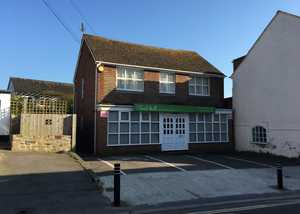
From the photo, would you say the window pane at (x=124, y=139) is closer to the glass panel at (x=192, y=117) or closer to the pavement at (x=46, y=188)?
the pavement at (x=46, y=188)

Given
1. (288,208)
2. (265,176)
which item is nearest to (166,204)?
(288,208)

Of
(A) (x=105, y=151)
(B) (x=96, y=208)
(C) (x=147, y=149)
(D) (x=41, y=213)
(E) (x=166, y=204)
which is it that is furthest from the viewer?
(C) (x=147, y=149)

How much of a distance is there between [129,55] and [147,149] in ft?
21.8

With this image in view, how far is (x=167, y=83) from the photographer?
22.5 m

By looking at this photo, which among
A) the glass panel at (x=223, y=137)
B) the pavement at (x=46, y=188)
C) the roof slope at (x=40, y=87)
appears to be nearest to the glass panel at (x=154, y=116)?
the glass panel at (x=223, y=137)

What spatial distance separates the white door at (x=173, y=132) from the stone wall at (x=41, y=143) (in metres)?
6.04

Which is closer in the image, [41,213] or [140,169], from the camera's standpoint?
[41,213]

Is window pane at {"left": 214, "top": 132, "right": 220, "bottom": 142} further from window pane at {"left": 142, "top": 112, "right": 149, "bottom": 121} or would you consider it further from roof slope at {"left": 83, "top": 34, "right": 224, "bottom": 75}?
window pane at {"left": 142, "top": 112, "right": 149, "bottom": 121}

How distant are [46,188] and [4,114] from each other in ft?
56.3

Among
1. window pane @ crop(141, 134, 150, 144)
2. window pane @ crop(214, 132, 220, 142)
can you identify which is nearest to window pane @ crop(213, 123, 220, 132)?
window pane @ crop(214, 132, 220, 142)

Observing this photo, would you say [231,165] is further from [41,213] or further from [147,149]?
[41,213]

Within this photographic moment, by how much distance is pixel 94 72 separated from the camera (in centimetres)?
2078

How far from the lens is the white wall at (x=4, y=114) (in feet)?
81.2

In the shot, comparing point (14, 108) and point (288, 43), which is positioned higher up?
point (288, 43)
